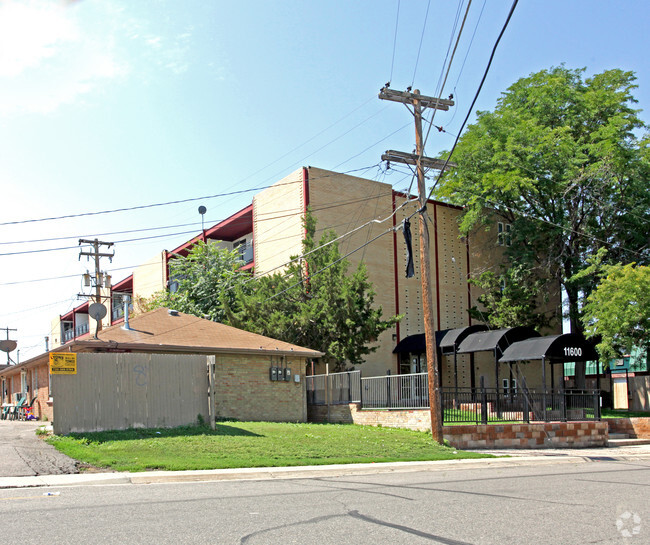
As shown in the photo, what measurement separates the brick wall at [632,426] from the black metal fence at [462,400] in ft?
7.58

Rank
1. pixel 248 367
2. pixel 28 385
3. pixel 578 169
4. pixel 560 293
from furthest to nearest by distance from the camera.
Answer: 1. pixel 560 293
2. pixel 578 169
3. pixel 28 385
4. pixel 248 367

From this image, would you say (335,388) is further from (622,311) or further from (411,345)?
(622,311)

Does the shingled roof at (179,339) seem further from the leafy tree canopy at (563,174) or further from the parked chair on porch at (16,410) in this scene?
the leafy tree canopy at (563,174)

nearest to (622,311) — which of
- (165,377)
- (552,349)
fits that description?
(552,349)

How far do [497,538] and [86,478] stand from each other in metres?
7.58

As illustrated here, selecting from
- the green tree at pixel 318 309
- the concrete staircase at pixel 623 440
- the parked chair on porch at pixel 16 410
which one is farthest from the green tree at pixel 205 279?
the concrete staircase at pixel 623 440

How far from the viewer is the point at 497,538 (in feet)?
23.2

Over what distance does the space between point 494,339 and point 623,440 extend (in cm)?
623

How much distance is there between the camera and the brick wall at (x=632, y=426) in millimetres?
25344

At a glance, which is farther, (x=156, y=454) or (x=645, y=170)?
(x=645, y=170)

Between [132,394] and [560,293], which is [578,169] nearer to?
[560,293]

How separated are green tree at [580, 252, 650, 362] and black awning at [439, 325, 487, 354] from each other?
5.68 metres

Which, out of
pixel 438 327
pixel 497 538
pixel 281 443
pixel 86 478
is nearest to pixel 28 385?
pixel 281 443

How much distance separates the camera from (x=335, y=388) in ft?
84.9
